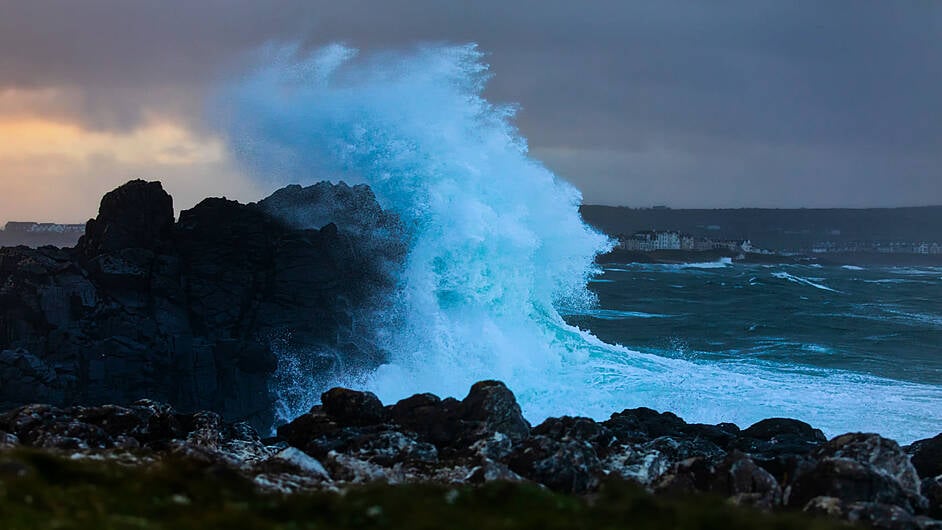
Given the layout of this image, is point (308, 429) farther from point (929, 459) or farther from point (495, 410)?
point (929, 459)

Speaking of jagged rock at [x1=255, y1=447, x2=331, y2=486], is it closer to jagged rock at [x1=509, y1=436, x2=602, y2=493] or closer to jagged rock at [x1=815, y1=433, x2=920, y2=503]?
jagged rock at [x1=509, y1=436, x2=602, y2=493]

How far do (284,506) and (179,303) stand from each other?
80.2 ft

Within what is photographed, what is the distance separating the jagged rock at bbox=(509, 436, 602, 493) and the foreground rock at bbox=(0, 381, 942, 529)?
0.08 feet

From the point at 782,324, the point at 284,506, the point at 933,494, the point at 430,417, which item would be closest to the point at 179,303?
the point at 430,417

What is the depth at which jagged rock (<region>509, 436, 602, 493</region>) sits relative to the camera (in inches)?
685

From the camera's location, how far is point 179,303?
33.9 m

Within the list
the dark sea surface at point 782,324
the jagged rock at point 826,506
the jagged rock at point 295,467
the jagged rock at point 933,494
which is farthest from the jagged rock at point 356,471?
the dark sea surface at point 782,324

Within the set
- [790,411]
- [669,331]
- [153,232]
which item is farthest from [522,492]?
[669,331]

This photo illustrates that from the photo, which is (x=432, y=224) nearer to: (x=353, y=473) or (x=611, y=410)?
(x=611, y=410)

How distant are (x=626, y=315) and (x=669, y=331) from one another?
37.8 feet

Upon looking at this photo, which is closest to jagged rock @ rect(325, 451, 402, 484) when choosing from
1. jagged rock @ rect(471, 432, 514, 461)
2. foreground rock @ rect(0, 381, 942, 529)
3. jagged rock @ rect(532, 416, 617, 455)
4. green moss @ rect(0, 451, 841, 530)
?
foreground rock @ rect(0, 381, 942, 529)

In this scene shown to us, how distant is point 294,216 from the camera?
41.0m

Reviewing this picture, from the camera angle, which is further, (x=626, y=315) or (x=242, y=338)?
(x=626, y=315)

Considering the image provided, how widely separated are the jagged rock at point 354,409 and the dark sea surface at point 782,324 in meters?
30.0
